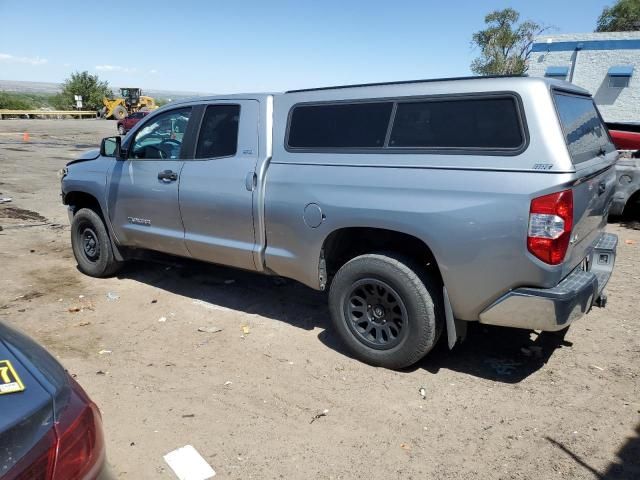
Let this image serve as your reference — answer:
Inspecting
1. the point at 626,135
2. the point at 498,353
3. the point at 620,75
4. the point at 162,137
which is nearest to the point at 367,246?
the point at 498,353

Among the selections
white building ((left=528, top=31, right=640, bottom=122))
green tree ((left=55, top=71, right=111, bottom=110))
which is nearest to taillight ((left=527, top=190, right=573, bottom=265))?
white building ((left=528, top=31, right=640, bottom=122))

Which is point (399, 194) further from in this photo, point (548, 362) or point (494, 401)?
point (548, 362)

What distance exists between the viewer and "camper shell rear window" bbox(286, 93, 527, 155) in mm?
3268

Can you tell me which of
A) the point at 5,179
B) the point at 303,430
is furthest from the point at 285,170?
the point at 5,179

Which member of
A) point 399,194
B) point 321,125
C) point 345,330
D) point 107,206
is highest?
point 321,125

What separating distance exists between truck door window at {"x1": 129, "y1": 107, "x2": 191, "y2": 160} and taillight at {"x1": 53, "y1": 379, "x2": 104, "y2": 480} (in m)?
3.57

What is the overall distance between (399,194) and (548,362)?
1880 mm

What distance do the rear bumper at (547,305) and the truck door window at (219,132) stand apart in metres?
2.62

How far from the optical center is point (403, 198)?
3.52 metres

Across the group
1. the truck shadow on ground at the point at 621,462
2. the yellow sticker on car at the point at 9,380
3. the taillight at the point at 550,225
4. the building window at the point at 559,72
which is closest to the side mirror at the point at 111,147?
the yellow sticker on car at the point at 9,380

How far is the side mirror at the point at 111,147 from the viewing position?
215 inches

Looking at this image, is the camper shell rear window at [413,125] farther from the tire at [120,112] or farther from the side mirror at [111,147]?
the tire at [120,112]

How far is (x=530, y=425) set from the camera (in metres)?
3.21

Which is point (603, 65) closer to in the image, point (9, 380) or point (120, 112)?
point (9, 380)
